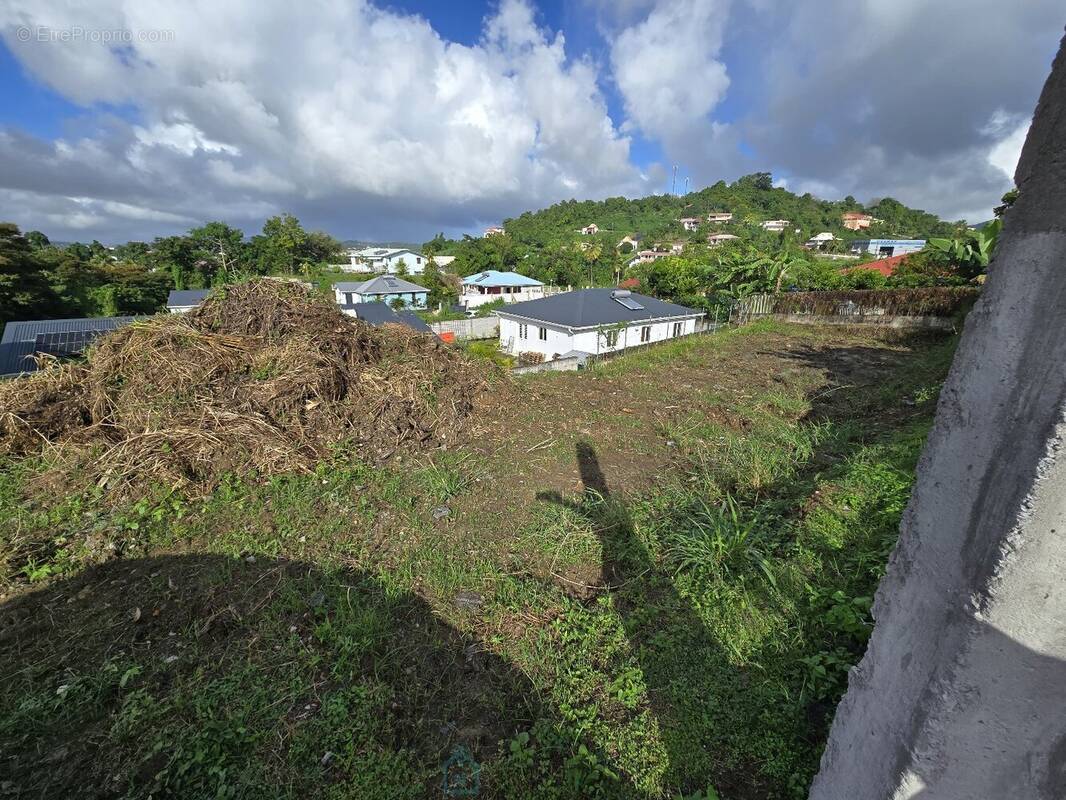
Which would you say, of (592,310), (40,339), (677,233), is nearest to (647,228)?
(677,233)

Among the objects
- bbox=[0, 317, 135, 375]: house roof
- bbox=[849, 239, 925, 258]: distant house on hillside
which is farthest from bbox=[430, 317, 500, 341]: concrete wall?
bbox=[849, 239, 925, 258]: distant house on hillside

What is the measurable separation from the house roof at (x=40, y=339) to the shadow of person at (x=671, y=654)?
1578cm

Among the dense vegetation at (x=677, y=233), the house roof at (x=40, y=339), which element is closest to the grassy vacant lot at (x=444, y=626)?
the house roof at (x=40, y=339)

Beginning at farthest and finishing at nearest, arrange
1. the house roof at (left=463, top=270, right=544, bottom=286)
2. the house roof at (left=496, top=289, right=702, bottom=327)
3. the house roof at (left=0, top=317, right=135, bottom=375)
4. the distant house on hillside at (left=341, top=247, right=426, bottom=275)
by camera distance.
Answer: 1. the distant house on hillside at (left=341, top=247, right=426, bottom=275)
2. the house roof at (left=463, top=270, right=544, bottom=286)
3. the house roof at (left=496, top=289, right=702, bottom=327)
4. the house roof at (left=0, top=317, right=135, bottom=375)

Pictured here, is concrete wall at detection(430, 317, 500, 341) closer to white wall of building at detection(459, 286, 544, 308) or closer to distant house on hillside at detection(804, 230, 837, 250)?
white wall of building at detection(459, 286, 544, 308)

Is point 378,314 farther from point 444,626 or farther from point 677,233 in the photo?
point 677,233

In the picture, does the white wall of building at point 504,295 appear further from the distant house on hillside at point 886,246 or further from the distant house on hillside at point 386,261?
the distant house on hillside at point 886,246

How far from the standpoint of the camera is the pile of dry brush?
4.28 metres

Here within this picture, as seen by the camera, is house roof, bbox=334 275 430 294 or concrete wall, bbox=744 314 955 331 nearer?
concrete wall, bbox=744 314 955 331

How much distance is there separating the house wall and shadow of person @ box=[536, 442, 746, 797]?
13.6 meters

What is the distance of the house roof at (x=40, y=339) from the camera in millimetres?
12711

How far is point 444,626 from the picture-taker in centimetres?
298

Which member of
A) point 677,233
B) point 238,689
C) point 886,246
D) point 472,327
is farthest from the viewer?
point 677,233

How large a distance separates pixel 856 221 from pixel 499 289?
217 feet
